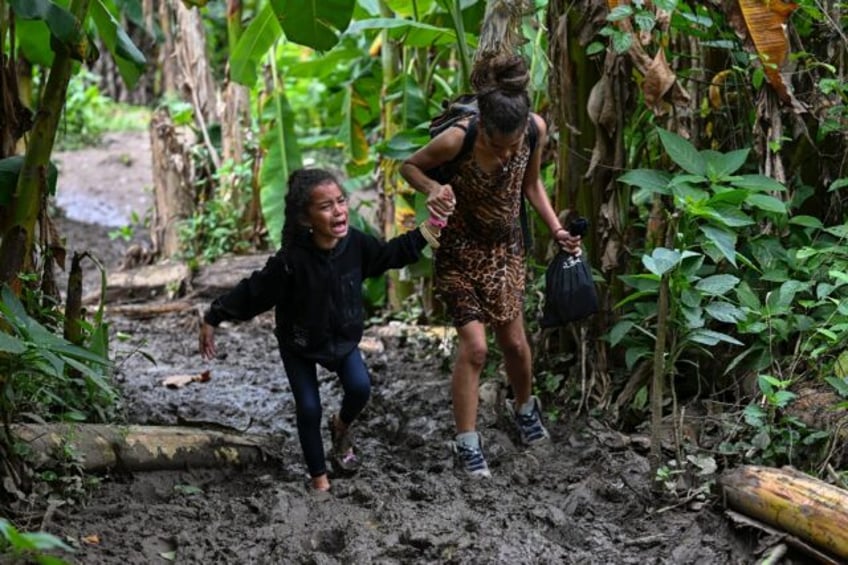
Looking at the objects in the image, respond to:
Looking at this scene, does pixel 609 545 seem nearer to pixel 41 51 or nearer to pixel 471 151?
pixel 471 151

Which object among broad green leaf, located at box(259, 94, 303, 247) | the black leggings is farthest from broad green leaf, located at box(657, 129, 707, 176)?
broad green leaf, located at box(259, 94, 303, 247)

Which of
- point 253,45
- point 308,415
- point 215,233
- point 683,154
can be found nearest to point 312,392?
point 308,415

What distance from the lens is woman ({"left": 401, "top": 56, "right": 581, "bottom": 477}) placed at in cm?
452

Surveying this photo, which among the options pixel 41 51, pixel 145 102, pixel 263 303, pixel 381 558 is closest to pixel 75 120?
pixel 145 102

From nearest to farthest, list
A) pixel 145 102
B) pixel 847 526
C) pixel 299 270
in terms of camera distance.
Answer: pixel 847 526 → pixel 299 270 → pixel 145 102

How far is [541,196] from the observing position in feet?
16.4

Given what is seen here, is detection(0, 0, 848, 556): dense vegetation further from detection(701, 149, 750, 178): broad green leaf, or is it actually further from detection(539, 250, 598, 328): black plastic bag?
detection(539, 250, 598, 328): black plastic bag

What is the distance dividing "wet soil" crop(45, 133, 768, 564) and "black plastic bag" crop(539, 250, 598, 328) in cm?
60

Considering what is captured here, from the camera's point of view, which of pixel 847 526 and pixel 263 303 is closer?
pixel 847 526

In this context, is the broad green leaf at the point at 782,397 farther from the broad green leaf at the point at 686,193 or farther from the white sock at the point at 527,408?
the white sock at the point at 527,408

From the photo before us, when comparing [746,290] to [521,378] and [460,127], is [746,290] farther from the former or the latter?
[460,127]

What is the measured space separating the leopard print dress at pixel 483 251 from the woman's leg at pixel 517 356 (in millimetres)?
63

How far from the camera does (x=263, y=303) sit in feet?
15.1

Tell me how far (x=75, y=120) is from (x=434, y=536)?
13555 millimetres
